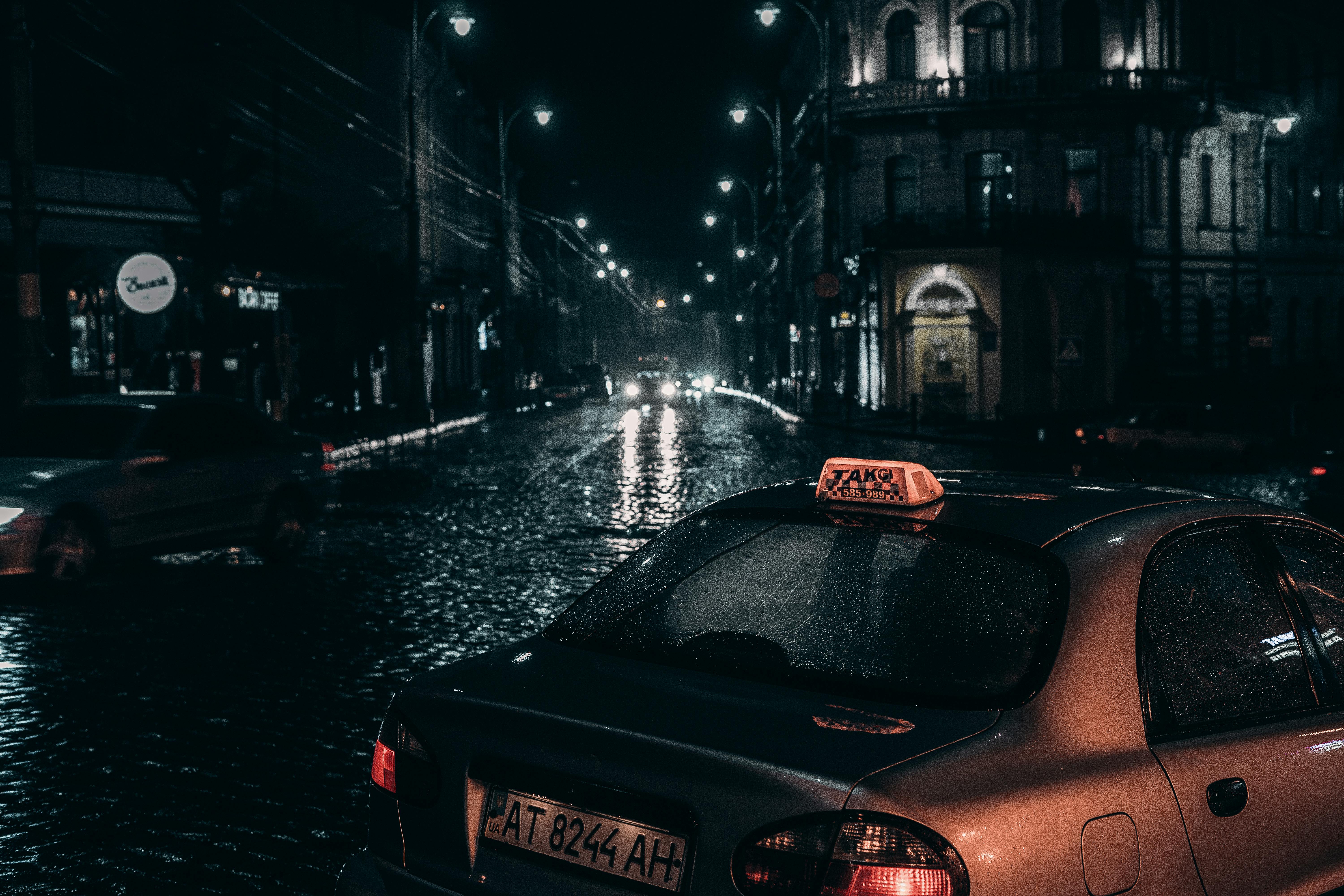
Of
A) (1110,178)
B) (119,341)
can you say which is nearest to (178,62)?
(119,341)

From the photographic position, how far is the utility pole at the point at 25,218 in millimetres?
15680

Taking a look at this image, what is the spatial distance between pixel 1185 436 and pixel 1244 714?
74.3 feet

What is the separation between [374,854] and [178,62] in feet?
116

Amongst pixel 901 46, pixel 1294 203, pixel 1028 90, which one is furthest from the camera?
pixel 1294 203

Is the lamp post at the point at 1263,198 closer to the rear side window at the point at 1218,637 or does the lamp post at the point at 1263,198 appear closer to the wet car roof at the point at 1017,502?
the wet car roof at the point at 1017,502

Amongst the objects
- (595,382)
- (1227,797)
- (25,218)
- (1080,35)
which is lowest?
(1227,797)

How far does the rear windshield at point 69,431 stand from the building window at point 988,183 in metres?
35.9

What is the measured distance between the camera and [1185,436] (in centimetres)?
2448

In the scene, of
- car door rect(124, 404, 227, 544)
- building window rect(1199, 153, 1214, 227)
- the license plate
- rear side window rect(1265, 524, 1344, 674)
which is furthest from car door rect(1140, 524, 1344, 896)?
building window rect(1199, 153, 1214, 227)

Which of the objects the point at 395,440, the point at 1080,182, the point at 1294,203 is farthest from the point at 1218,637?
the point at 1294,203

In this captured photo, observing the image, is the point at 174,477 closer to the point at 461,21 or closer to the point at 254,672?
the point at 254,672

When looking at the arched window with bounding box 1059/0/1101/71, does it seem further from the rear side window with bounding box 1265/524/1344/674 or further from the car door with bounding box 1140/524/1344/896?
the car door with bounding box 1140/524/1344/896

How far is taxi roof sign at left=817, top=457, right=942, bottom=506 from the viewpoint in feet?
11.1

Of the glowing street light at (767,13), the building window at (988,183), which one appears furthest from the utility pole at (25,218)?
the building window at (988,183)
